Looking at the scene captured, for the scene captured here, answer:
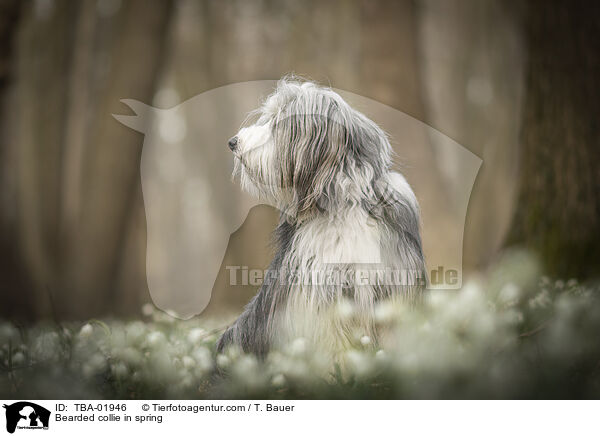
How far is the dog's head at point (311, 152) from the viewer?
9.18 ft

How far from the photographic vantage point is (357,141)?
2.86m

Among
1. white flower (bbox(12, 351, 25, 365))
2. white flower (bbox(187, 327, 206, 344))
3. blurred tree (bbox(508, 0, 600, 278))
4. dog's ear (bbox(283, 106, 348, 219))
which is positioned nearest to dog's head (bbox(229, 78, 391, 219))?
dog's ear (bbox(283, 106, 348, 219))

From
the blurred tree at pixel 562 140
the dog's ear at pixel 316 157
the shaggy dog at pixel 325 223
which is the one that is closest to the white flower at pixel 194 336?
the shaggy dog at pixel 325 223

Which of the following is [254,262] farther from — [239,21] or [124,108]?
[239,21]

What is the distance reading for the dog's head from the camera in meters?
2.80

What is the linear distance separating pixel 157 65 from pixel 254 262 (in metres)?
1.98

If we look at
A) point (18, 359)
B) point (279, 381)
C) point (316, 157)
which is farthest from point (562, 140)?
point (18, 359)

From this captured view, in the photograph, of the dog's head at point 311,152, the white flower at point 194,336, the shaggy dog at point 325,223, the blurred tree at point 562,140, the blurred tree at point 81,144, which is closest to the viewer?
the shaggy dog at point 325,223

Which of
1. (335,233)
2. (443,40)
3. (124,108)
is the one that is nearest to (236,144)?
(335,233)

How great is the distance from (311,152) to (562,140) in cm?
204

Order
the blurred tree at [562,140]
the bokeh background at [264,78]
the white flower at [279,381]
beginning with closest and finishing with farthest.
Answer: the white flower at [279,381] → the blurred tree at [562,140] → the bokeh background at [264,78]
